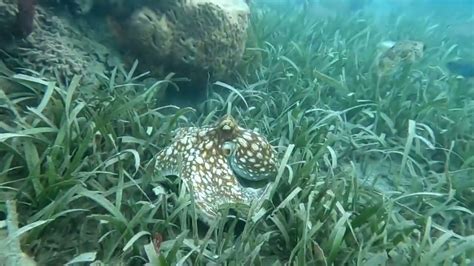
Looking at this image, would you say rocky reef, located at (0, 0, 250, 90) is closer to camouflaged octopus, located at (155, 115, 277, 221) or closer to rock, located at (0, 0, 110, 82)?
rock, located at (0, 0, 110, 82)

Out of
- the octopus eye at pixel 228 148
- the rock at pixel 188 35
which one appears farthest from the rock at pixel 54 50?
the octopus eye at pixel 228 148

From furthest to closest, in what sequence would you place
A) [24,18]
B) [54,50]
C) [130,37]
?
[130,37]
[54,50]
[24,18]

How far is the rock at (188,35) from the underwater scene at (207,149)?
12 millimetres

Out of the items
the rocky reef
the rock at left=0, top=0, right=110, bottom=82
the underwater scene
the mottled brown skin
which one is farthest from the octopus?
the mottled brown skin

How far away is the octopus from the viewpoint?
5273 millimetres

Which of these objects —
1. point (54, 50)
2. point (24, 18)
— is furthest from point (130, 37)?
point (24, 18)

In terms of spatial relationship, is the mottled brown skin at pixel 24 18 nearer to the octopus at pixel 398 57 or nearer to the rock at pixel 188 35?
the rock at pixel 188 35

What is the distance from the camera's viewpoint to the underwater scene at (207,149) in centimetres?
240

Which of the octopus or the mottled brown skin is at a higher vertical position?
the octopus

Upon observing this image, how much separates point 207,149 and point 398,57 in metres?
3.38

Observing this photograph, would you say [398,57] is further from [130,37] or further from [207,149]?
[207,149]

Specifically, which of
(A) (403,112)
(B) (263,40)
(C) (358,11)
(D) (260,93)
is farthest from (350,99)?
(C) (358,11)

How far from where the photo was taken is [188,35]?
409cm

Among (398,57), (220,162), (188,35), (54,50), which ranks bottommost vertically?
(220,162)
